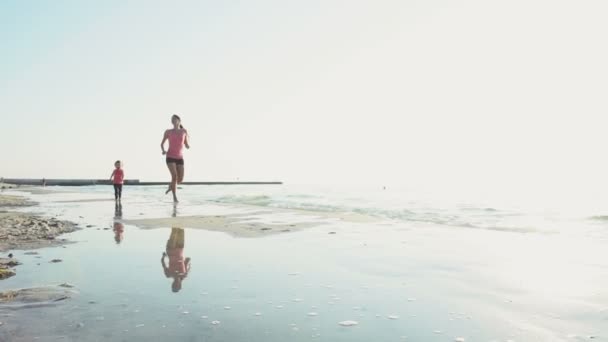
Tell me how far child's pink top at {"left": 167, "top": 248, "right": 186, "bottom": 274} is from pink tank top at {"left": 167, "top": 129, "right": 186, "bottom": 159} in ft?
25.3

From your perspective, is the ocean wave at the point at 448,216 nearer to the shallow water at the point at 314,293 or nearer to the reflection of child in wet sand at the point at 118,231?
the shallow water at the point at 314,293

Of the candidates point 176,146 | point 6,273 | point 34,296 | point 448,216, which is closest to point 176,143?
point 176,146

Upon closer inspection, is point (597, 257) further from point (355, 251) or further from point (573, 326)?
point (573, 326)

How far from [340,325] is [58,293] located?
6.71 ft

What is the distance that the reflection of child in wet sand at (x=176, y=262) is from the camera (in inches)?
141

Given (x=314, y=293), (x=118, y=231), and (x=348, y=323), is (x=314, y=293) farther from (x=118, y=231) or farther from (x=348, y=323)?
(x=118, y=231)

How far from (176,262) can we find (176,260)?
4.2 inches

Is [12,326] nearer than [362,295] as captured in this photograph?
Yes

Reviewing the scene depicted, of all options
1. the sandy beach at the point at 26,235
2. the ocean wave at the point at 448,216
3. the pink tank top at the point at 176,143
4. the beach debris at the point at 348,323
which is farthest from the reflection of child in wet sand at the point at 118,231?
the ocean wave at the point at 448,216

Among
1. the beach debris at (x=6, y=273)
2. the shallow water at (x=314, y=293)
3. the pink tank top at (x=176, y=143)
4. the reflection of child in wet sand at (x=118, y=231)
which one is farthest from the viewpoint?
the pink tank top at (x=176, y=143)

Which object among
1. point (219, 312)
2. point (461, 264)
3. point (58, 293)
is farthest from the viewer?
point (461, 264)

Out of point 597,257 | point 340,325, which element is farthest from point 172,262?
point 597,257

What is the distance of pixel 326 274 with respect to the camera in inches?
157

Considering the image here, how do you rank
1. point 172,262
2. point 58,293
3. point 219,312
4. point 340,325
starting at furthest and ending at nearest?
point 172,262 → point 58,293 → point 219,312 → point 340,325
